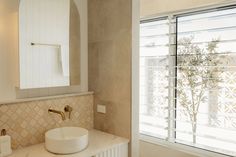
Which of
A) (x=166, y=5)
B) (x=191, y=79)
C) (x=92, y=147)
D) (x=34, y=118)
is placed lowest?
(x=92, y=147)

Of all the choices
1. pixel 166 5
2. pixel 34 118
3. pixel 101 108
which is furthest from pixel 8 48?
pixel 166 5

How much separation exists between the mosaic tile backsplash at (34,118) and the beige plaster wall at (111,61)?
0.23 m

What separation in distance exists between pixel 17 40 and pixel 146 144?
2.01 meters

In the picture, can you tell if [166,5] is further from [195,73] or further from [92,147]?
[92,147]

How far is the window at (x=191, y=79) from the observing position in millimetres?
2270

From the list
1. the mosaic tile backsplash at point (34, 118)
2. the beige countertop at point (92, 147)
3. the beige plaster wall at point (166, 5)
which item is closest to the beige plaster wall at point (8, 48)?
the mosaic tile backsplash at point (34, 118)

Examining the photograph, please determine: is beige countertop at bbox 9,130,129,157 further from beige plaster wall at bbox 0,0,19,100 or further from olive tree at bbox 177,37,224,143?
olive tree at bbox 177,37,224,143

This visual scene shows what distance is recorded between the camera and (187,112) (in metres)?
2.58

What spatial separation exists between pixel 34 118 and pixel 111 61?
0.83m

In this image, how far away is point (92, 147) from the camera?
171 cm

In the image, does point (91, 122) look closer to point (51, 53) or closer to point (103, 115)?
point (103, 115)

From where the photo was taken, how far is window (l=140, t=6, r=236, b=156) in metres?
Answer: 2.27

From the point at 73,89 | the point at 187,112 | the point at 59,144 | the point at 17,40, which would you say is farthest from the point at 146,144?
the point at 17,40

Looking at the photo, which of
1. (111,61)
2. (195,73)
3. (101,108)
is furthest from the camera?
(195,73)
